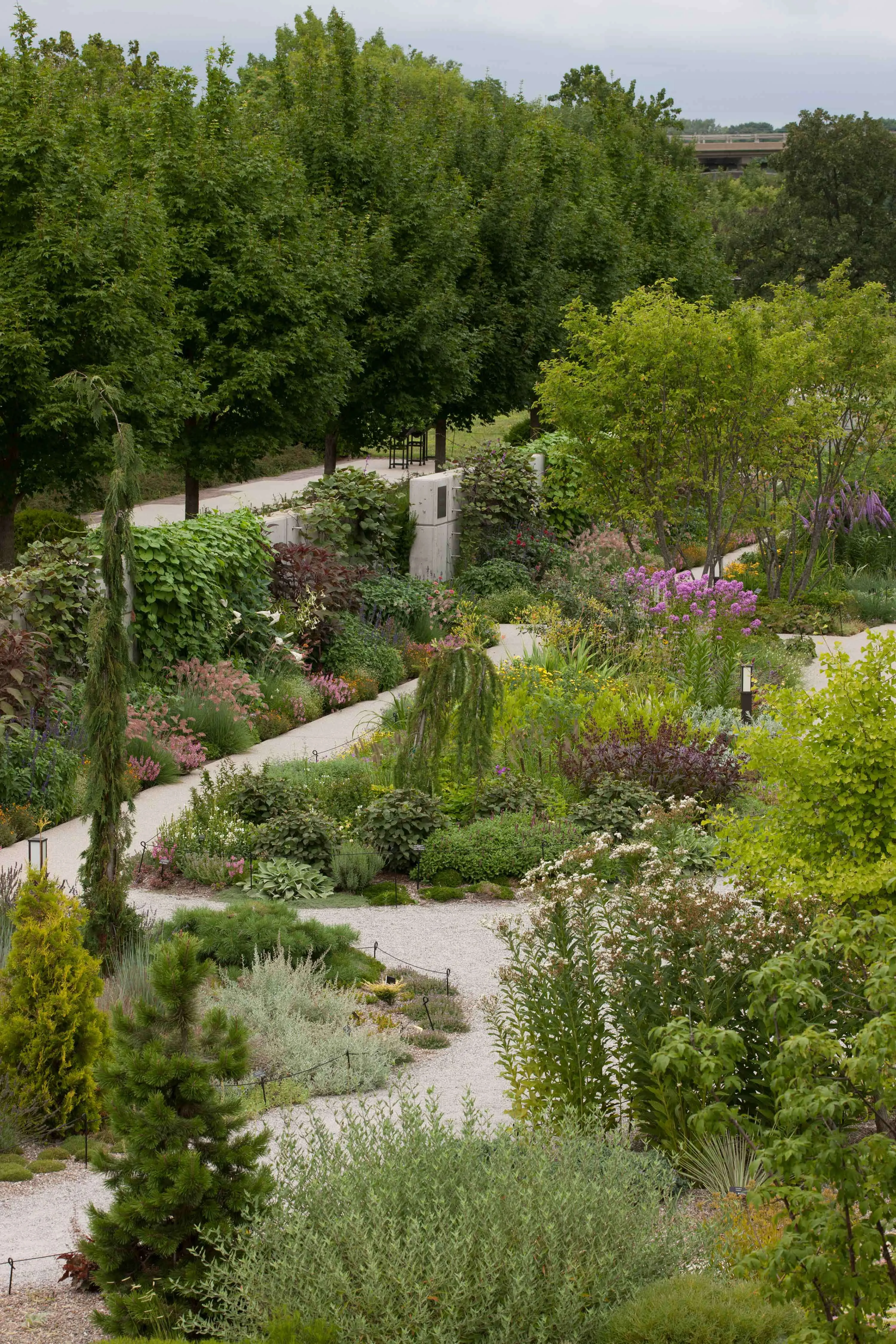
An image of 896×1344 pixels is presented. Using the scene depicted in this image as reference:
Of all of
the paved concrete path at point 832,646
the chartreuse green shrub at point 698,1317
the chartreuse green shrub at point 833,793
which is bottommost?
the paved concrete path at point 832,646

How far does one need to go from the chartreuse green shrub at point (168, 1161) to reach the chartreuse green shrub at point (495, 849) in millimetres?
4779

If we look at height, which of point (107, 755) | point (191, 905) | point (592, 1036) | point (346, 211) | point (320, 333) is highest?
point (346, 211)

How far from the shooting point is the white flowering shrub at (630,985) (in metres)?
5.35

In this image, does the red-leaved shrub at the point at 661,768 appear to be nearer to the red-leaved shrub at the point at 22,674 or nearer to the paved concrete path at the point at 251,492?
the red-leaved shrub at the point at 22,674

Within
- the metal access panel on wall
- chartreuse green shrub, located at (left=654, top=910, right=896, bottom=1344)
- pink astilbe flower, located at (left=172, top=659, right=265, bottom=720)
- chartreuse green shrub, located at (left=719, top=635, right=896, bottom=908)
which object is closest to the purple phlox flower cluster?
the metal access panel on wall

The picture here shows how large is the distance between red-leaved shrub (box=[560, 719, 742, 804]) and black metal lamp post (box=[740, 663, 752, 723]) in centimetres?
97

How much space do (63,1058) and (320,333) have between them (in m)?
13.3

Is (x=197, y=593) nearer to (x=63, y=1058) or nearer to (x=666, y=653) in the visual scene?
(x=666, y=653)

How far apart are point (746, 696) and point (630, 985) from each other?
641 centimetres

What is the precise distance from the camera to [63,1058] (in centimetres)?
575

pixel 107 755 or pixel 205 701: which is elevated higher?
pixel 107 755

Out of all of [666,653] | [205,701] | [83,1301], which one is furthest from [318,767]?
[83,1301]

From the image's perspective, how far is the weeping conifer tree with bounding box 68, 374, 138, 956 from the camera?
21.4 ft

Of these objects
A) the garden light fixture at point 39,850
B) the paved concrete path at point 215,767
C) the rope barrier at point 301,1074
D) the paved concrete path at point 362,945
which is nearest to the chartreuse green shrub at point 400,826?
the paved concrete path at point 362,945
